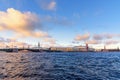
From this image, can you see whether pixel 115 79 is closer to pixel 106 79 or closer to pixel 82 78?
pixel 106 79

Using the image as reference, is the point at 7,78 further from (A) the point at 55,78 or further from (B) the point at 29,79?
(A) the point at 55,78

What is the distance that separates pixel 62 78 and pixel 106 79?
277 inches

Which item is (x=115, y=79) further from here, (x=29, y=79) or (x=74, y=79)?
(x=29, y=79)

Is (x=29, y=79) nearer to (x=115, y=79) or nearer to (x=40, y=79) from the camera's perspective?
(x=40, y=79)

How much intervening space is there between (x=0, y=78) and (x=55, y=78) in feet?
28.6

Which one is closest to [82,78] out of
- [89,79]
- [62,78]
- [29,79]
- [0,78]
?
[89,79]

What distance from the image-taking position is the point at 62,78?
101 ft

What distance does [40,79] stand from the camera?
29.8m

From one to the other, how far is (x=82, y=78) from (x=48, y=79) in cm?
554

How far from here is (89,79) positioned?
3048cm

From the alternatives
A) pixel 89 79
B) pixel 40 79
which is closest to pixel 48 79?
pixel 40 79

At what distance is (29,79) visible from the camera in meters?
29.8

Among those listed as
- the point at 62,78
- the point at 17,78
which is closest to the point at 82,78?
the point at 62,78

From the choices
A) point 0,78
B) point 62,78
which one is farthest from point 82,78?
point 0,78
